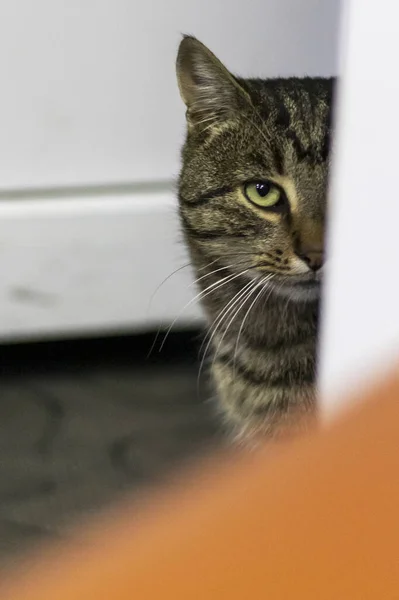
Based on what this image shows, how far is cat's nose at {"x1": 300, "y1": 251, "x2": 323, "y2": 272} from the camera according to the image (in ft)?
2.58

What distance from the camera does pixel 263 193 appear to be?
0.85m

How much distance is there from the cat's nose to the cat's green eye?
0.09 m

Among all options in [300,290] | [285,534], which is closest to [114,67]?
[300,290]

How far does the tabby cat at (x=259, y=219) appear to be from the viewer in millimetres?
819

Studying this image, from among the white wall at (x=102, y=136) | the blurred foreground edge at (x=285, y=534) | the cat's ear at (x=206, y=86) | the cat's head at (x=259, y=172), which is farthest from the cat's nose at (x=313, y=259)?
the blurred foreground edge at (x=285, y=534)

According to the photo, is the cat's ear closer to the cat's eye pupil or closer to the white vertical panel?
the cat's eye pupil

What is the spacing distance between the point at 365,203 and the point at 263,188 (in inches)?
18.3

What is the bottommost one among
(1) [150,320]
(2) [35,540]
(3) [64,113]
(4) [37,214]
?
(2) [35,540]

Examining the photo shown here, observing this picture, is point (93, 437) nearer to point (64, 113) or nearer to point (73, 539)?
point (73, 539)

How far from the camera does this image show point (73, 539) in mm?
866

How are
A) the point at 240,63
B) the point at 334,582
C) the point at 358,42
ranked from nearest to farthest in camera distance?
1. the point at 334,582
2. the point at 358,42
3. the point at 240,63

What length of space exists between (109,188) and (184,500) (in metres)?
0.96

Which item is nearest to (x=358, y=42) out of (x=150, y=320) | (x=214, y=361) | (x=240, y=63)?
(x=214, y=361)

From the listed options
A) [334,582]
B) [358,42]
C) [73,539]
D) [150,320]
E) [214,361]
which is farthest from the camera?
[150,320]
